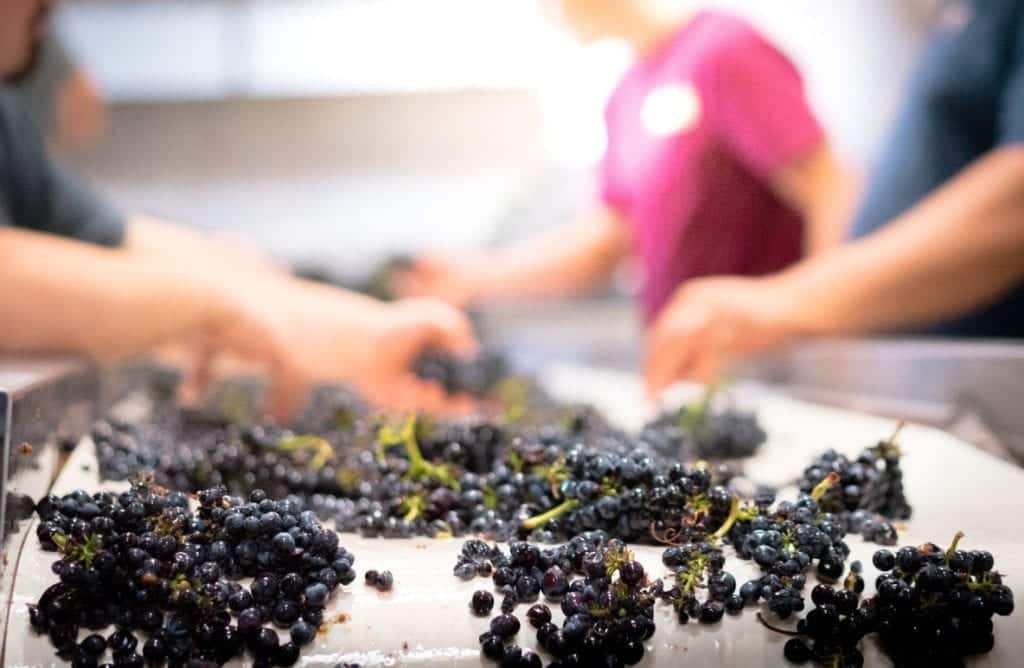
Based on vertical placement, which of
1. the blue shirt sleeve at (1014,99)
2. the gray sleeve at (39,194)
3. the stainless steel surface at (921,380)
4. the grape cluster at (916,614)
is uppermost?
the blue shirt sleeve at (1014,99)

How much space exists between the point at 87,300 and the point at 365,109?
1.04 m

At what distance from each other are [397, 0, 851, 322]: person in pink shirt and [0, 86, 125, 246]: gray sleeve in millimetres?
984

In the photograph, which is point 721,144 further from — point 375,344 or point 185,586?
point 185,586

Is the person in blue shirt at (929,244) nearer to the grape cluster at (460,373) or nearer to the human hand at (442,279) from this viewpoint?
the grape cluster at (460,373)

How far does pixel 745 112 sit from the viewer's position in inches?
57.4

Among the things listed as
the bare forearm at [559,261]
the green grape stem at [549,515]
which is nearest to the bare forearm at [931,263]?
the bare forearm at [559,261]

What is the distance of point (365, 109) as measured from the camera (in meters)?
1.89

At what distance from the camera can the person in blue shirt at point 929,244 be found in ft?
3.58

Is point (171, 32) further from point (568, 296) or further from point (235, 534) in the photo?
point (235, 534)

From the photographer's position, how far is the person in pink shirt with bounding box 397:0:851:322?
147 centimetres

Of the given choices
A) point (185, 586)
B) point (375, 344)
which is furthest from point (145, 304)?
point (185, 586)

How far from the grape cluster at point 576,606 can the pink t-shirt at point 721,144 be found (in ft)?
3.54

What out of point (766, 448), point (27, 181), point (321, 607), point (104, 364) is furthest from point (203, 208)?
point (321, 607)

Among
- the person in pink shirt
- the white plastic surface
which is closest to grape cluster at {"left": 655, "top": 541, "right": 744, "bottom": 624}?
the white plastic surface
